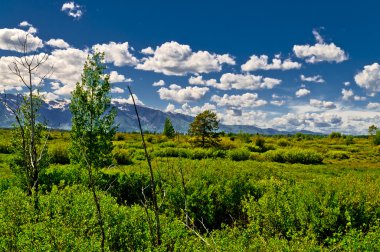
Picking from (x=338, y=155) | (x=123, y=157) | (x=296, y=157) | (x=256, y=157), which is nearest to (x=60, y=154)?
(x=123, y=157)

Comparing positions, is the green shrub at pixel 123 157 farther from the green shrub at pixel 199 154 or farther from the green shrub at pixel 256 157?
the green shrub at pixel 256 157

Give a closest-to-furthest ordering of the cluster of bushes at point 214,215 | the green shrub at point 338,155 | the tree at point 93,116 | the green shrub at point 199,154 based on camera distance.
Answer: the cluster of bushes at point 214,215 → the tree at point 93,116 → the green shrub at point 199,154 → the green shrub at point 338,155

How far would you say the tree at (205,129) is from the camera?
50938 millimetres

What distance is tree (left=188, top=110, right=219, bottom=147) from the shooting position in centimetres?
Answer: 5094

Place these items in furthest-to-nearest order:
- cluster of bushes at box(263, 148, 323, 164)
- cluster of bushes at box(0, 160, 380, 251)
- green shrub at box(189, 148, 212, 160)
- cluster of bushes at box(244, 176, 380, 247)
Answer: cluster of bushes at box(263, 148, 323, 164), green shrub at box(189, 148, 212, 160), cluster of bushes at box(244, 176, 380, 247), cluster of bushes at box(0, 160, 380, 251)

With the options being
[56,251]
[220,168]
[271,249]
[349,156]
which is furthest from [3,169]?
[349,156]

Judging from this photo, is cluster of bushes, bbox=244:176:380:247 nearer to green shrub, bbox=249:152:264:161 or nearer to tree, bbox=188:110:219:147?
green shrub, bbox=249:152:264:161

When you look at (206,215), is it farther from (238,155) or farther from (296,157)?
(296,157)

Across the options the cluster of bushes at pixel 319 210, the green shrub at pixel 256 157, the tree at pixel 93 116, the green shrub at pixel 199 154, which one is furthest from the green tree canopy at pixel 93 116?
the green shrub at pixel 256 157

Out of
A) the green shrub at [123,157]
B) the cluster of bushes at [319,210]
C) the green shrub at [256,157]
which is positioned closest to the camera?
the cluster of bushes at [319,210]

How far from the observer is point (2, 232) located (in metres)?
10.2

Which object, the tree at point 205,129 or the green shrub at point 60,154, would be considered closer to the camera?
the green shrub at point 60,154

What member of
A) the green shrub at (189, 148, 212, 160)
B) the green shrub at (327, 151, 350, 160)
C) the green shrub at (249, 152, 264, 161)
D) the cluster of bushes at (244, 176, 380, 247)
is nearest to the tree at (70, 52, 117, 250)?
the cluster of bushes at (244, 176, 380, 247)

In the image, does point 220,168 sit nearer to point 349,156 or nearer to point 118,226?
point 118,226
